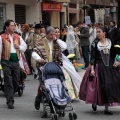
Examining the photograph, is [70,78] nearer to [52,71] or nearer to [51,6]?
[52,71]

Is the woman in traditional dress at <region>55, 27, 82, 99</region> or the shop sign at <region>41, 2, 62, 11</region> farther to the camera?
the shop sign at <region>41, 2, 62, 11</region>

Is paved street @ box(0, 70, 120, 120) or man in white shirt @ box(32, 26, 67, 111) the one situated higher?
man in white shirt @ box(32, 26, 67, 111)

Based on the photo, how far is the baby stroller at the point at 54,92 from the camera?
24.3 ft

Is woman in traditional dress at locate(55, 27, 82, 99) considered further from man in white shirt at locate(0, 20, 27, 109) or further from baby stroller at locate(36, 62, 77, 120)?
baby stroller at locate(36, 62, 77, 120)

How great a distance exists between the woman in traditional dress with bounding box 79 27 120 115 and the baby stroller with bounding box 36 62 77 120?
66 centimetres

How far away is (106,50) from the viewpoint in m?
8.16

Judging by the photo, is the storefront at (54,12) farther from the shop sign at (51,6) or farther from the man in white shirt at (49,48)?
the man in white shirt at (49,48)

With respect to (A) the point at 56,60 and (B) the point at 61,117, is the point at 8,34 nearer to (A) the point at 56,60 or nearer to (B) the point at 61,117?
(A) the point at 56,60

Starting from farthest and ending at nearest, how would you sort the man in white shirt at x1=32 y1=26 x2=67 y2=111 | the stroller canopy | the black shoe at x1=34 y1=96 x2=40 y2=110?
the black shoe at x1=34 y1=96 x2=40 y2=110 → the man in white shirt at x1=32 y1=26 x2=67 y2=111 → the stroller canopy

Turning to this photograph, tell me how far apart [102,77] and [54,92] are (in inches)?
42.7

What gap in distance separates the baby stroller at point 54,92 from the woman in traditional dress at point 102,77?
663 mm

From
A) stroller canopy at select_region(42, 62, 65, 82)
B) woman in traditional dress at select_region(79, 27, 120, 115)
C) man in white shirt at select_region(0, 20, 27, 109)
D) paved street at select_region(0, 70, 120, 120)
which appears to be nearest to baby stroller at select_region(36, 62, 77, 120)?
stroller canopy at select_region(42, 62, 65, 82)

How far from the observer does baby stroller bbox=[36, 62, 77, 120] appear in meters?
7.41

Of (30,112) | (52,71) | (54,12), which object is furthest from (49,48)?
(54,12)
